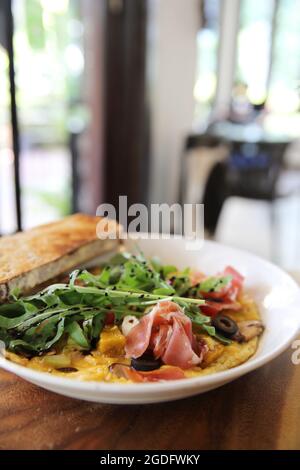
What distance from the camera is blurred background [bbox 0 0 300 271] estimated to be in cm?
310

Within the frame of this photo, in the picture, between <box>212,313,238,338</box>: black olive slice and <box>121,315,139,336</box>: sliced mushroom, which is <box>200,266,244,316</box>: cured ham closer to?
<box>212,313,238,338</box>: black olive slice

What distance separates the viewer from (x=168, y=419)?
0.72 m

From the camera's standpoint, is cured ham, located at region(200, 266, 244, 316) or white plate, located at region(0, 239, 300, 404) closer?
white plate, located at region(0, 239, 300, 404)

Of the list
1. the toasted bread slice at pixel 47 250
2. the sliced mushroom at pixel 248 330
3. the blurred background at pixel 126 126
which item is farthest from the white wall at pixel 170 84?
the sliced mushroom at pixel 248 330

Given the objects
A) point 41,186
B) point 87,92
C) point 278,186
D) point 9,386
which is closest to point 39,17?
point 87,92

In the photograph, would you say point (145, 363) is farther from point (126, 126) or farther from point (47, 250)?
point (126, 126)

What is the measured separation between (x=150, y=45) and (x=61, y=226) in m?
2.50

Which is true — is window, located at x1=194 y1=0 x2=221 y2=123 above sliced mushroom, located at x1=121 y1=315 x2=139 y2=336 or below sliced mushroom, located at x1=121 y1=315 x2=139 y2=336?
Answer: above

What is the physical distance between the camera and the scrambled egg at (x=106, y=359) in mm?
755

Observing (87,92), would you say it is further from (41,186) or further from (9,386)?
(9,386)

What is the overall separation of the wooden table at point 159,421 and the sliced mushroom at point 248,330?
100mm

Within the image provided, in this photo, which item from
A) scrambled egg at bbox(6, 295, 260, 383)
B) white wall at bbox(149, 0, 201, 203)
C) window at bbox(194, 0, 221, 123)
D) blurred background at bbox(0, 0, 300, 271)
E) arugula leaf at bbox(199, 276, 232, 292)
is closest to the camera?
scrambled egg at bbox(6, 295, 260, 383)

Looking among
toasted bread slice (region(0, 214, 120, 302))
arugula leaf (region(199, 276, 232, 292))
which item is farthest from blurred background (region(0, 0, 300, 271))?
arugula leaf (region(199, 276, 232, 292))

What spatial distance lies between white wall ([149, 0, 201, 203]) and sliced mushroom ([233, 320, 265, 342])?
2.90 meters
